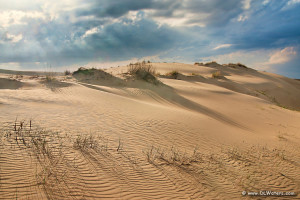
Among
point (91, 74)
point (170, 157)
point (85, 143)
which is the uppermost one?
point (91, 74)

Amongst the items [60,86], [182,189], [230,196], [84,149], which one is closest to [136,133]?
[84,149]

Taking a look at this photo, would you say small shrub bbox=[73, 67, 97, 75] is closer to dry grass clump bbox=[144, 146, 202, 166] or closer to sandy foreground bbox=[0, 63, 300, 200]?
sandy foreground bbox=[0, 63, 300, 200]

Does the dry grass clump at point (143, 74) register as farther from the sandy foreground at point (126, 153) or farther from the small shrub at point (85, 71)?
the sandy foreground at point (126, 153)

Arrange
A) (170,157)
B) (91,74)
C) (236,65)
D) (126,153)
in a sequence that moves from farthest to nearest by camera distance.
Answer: (236,65) → (91,74) → (170,157) → (126,153)

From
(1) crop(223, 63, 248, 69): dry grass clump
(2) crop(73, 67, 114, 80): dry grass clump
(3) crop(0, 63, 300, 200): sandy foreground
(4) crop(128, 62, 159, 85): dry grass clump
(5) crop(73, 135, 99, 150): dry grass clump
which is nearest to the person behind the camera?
(3) crop(0, 63, 300, 200): sandy foreground

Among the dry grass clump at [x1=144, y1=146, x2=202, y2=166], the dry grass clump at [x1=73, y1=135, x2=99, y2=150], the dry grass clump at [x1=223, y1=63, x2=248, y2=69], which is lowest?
the dry grass clump at [x1=144, y1=146, x2=202, y2=166]

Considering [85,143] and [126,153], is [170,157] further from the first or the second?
[85,143]

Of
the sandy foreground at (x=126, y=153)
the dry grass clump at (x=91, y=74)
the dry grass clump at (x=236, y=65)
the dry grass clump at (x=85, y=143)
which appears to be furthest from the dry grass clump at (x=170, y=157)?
the dry grass clump at (x=236, y=65)

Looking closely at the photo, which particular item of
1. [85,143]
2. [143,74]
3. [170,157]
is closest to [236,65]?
[143,74]

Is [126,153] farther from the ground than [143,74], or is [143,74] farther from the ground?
[143,74]

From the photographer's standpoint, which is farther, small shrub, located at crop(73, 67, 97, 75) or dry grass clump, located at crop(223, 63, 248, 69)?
dry grass clump, located at crop(223, 63, 248, 69)

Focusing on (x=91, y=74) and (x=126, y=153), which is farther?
(x=91, y=74)

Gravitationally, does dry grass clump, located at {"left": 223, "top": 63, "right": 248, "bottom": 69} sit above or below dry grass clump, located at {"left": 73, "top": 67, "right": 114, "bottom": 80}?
above

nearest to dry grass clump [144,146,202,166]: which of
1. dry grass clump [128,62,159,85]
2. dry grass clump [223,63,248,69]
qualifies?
dry grass clump [128,62,159,85]
